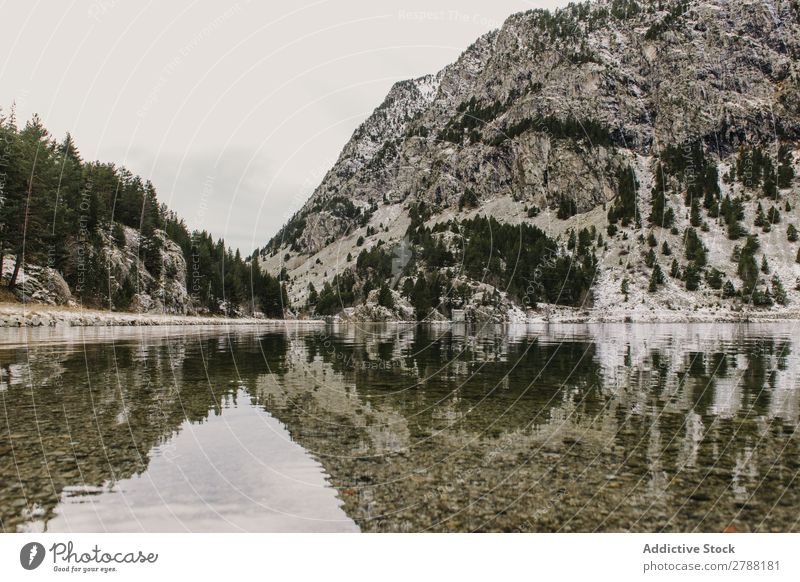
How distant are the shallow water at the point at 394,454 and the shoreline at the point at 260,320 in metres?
42.7

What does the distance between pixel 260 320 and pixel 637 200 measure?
128121mm

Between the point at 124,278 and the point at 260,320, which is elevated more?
the point at 124,278

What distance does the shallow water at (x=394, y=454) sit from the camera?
6.57 metres

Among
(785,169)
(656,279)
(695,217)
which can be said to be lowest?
(656,279)

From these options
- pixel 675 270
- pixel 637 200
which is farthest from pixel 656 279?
pixel 637 200

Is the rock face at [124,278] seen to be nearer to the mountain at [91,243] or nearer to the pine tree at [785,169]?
the mountain at [91,243]

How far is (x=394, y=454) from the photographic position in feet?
30.6

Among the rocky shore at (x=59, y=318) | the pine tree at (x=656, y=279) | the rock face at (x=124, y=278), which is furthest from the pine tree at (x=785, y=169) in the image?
the rocky shore at (x=59, y=318)

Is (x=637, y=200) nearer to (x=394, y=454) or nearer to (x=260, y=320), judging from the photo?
(x=260, y=320)

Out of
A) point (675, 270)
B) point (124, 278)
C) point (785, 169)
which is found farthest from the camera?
point (785, 169)

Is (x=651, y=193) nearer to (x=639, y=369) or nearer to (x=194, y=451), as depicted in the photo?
(x=639, y=369)

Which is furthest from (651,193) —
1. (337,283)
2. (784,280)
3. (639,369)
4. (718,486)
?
(718,486)

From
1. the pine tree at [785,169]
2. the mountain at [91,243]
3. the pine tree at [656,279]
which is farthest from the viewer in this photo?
the pine tree at [785,169]

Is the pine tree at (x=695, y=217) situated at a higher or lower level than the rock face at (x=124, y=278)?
higher
